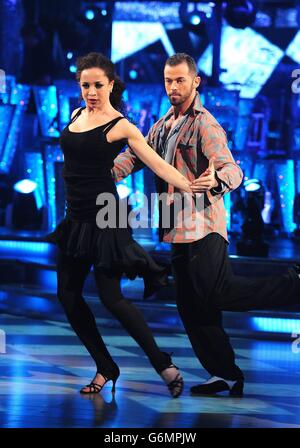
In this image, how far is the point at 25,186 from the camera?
1230 cm

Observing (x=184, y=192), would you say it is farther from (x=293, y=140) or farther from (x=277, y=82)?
(x=277, y=82)

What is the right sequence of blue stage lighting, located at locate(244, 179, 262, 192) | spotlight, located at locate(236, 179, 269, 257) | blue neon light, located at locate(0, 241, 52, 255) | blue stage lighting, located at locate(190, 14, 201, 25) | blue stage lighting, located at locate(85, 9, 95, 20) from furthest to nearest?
blue stage lighting, located at locate(85, 9, 95, 20), blue stage lighting, located at locate(190, 14, 201, 25), blue stage lighting, located at locate(244, 179, 262, 192), blue neon light, located at locate(0, 241, 52, 255), spotlight, located at locate(236, 179, 269, 257)

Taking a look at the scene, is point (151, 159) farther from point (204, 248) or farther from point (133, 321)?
point (133, 321)

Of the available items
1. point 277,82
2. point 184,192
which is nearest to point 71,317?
point 184,192

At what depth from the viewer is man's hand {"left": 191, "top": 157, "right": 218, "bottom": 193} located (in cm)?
407

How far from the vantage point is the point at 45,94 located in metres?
13.5

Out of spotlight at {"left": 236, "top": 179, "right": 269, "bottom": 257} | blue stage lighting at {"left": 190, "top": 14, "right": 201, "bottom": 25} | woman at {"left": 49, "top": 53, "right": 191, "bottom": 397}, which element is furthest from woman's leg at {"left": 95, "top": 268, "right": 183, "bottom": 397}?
blue stage lighting at {"left": 190, "top": 14, "right": 201, "bottom": 25}

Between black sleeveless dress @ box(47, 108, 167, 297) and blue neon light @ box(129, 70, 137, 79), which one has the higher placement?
blue neon light @ box(129, 70, 137, 79)

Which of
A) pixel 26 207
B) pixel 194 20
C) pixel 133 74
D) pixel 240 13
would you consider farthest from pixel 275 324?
pixel 133 74

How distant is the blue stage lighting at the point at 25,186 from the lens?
12.2m

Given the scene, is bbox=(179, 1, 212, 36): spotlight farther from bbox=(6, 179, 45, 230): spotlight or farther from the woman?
the woman

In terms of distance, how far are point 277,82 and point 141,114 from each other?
12.0 feet

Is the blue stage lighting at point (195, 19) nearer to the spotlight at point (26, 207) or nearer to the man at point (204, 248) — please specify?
the spotlight at point (26, 207)

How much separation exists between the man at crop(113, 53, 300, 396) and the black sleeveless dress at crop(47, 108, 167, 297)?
0.61 ft
